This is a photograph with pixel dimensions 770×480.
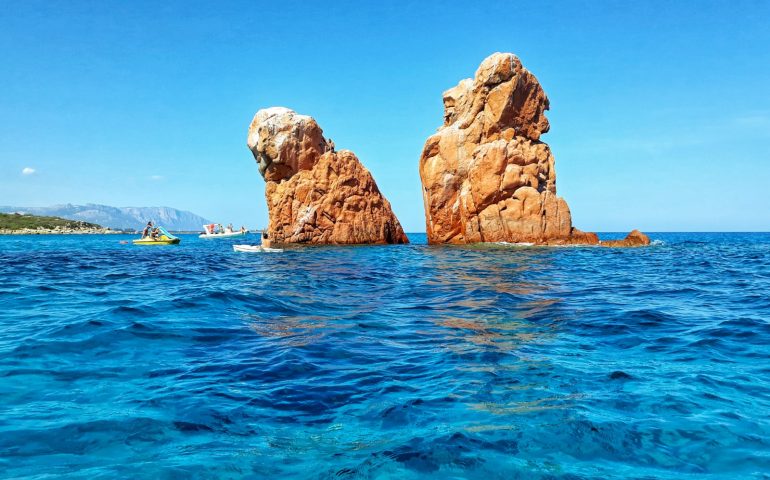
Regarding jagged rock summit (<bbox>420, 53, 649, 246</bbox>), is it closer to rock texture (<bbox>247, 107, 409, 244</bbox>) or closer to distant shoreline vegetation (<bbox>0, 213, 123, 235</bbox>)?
rock texture (<bbox>247, 107, 409, 244</bbox>)

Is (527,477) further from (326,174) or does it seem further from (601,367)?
(326,174)

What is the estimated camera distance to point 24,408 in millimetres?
5188

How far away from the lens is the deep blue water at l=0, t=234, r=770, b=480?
414 cm

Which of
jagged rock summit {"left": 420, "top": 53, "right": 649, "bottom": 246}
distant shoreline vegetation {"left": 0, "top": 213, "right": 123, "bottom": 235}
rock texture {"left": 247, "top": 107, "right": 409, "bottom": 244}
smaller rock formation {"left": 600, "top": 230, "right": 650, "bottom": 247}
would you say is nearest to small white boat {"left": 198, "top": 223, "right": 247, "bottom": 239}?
rock texture {"left": 247, "top": 107, "right": 409, "bottom": 244}

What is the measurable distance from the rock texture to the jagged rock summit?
23.3ft

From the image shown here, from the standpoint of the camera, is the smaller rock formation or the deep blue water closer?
the deep blue water

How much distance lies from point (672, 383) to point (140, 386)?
21.9 feet

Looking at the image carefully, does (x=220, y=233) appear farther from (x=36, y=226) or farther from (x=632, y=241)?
(x=632, y=241)

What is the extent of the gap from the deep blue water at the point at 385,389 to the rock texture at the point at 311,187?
40676 mm

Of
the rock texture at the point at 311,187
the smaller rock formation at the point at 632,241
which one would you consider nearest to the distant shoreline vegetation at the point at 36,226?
the rock texture at the point at 311,187

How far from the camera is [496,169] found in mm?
43844

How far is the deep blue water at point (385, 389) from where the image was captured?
4.14 m

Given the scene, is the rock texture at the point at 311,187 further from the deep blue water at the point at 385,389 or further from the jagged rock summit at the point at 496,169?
the deep blue water at the point at 385,389

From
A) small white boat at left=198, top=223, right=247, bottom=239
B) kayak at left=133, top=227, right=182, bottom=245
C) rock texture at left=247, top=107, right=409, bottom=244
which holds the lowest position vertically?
kayak at left=133, top=227, right=182, bottom=245
